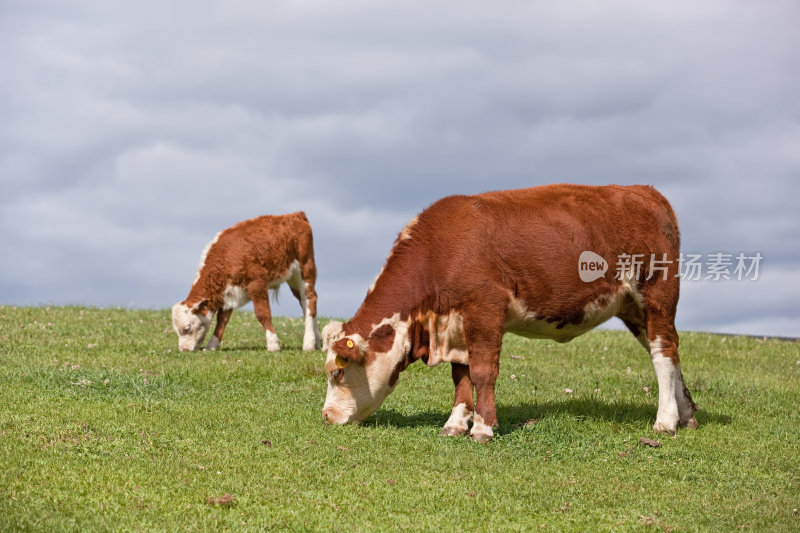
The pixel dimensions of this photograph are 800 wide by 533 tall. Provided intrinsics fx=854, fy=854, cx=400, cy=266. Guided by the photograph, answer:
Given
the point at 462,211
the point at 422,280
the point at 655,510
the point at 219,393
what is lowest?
the point at 655,510

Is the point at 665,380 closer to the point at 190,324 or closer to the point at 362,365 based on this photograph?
the point at 362,365

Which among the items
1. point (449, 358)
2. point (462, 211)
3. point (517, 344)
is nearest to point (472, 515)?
point (449, 358)

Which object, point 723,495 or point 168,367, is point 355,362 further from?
point 168,367

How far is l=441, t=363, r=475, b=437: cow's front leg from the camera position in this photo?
471 inches

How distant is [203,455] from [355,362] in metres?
2.41

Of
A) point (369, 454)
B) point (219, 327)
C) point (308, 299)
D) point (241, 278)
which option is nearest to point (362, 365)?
point (369, 454)

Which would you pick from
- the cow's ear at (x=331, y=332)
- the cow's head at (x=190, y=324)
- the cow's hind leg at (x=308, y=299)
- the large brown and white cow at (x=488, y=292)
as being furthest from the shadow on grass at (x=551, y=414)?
the cow's head at (x=190, y=324)

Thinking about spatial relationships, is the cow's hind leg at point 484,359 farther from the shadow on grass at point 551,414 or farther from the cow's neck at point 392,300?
the cow's neck at point 392,300

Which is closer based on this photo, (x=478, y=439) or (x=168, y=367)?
(x=478, y=439)

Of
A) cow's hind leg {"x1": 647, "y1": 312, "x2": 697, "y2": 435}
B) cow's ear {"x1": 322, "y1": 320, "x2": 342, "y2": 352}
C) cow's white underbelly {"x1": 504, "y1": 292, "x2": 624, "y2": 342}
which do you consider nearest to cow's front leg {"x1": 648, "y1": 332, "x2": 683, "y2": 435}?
cow's hind leg {"x1": 647, "y1": 312, "x2": 697, "y2": 435}

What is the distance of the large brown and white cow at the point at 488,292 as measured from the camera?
11.6 metres

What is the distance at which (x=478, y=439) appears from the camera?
453 inches

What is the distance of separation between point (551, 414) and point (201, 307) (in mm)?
11101

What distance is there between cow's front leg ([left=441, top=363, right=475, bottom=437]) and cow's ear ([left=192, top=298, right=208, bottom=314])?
10.6m
